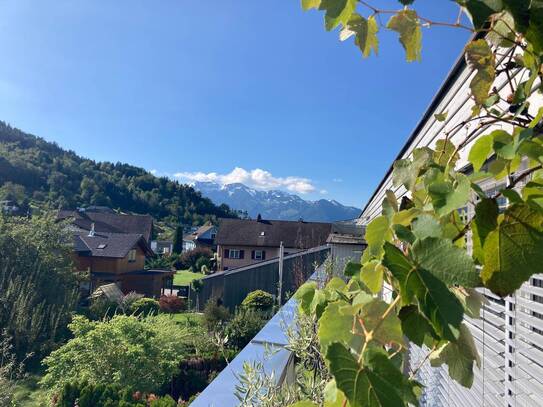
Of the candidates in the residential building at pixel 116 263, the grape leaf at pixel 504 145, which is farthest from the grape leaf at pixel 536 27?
the residential building at pixel 116 263

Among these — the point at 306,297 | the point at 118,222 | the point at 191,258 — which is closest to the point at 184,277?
the point at 191,258

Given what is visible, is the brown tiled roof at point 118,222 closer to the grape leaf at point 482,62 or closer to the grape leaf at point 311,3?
the grape leaf at point 311,3

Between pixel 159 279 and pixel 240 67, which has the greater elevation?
pixel 240 67

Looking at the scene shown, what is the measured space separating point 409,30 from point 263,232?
31.8 meters

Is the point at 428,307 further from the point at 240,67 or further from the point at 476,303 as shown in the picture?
the point at 240,67

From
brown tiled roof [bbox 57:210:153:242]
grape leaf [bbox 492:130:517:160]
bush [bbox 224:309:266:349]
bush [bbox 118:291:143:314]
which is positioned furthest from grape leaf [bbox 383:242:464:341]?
brown tiled roof [bbox 57:210:153:242]

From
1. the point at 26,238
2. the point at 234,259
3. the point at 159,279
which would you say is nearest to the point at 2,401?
the point at 26,238

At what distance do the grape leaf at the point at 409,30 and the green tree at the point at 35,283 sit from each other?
13.2 meters

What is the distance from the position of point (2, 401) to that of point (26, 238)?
10742 mm

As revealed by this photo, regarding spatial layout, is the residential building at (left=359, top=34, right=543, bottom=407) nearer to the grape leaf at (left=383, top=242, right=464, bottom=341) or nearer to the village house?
the grape leaf at (left=383, top=242, right=464, bottom=341)

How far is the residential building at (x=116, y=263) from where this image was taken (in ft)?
76.8

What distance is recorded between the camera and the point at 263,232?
3244cm

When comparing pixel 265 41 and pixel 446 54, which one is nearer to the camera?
pixel 446 54

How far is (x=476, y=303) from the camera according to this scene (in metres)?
0.73
